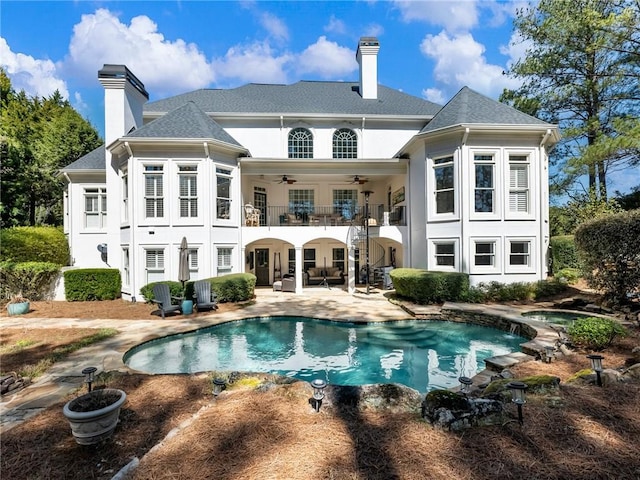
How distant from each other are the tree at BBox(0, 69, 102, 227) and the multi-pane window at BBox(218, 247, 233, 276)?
14559 millimetres

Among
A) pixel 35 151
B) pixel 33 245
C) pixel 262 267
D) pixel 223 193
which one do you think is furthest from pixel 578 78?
pixel 35 151

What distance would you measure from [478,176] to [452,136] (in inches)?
79.6

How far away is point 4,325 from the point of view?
9602mm

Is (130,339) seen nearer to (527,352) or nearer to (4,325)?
(4,325)

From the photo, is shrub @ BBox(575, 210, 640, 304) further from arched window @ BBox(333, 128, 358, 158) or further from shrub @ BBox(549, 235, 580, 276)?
→ arched window @ BBox(333, 128, 358, 158)

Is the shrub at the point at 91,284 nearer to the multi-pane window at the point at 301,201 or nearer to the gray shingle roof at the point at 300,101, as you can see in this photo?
the gray shingle roof at the point at 300,101

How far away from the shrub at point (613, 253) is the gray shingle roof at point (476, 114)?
522 cm

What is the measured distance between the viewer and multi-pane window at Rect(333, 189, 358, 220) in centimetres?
1832

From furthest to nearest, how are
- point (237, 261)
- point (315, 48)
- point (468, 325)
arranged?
1. point (315, 48)
2. point (237, 261)
3. point (468, 325)

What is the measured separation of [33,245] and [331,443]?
1639cm

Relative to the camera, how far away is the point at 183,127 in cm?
1352

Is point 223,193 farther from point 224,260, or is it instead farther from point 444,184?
point 444,184

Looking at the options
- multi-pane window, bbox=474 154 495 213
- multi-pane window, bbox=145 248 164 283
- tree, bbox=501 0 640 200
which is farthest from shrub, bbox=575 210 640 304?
multi-pane window, bbox=145 248 164 283

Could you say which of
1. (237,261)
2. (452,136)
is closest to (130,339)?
(237,261)
